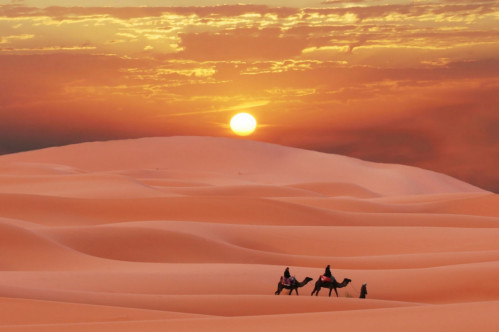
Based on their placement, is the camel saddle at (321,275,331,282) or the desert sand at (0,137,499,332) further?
the camel saddle at (321,275,331,282)

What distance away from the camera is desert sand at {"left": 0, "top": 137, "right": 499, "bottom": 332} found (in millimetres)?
10586

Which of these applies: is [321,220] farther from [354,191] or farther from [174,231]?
[354,191]

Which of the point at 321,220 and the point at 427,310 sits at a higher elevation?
the point at 321,220

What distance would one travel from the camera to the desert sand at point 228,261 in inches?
417

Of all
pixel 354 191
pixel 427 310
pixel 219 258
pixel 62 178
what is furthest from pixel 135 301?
pixel 354 191

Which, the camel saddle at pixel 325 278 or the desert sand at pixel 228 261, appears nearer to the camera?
the desert sand at pixel 228 261

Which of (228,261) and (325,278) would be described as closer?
(325,278)

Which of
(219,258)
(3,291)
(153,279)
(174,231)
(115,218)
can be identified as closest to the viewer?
(3,291)

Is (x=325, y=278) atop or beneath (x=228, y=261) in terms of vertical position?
beneath

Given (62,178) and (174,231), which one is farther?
(62,178)

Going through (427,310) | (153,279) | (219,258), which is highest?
(219,258)

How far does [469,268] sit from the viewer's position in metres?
19.9

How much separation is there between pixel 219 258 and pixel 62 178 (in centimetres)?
3592

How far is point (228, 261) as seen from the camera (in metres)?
24.0
